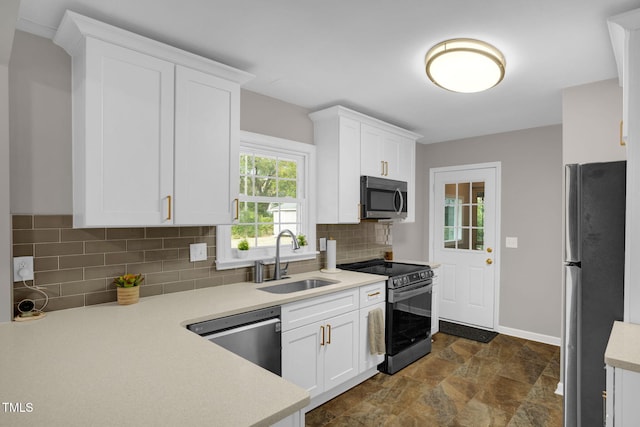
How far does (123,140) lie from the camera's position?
1941mm

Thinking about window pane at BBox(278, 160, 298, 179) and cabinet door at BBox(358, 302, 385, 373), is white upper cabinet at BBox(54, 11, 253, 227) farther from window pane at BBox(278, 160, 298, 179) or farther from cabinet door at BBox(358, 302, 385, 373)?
cabinet door at BBox(358, 302, 385, 373)

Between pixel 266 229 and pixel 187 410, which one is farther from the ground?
pixel 266 229

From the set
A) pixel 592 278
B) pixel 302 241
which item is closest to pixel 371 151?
pixel 302 241

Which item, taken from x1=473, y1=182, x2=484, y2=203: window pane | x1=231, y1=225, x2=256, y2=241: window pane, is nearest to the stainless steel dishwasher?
x1=231, y1=225, x2=256, y2=241: window pane

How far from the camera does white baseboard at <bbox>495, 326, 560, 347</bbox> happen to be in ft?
12.8

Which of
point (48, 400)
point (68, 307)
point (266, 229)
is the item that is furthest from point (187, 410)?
point (266, 229)

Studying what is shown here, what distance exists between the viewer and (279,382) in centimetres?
116

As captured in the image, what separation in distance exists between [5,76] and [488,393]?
3.63 metres

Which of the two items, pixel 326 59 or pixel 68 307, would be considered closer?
pixel 68 307

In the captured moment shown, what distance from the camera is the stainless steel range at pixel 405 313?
124 inches

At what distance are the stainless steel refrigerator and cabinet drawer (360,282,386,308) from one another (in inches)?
55.2

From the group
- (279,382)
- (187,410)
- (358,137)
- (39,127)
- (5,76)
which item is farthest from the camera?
(358,137)

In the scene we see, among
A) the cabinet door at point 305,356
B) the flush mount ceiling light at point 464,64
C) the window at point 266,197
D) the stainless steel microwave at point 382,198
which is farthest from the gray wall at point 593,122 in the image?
the cabinet door at point 305,356

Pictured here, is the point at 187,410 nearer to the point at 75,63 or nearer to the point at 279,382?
the point at 279,382
